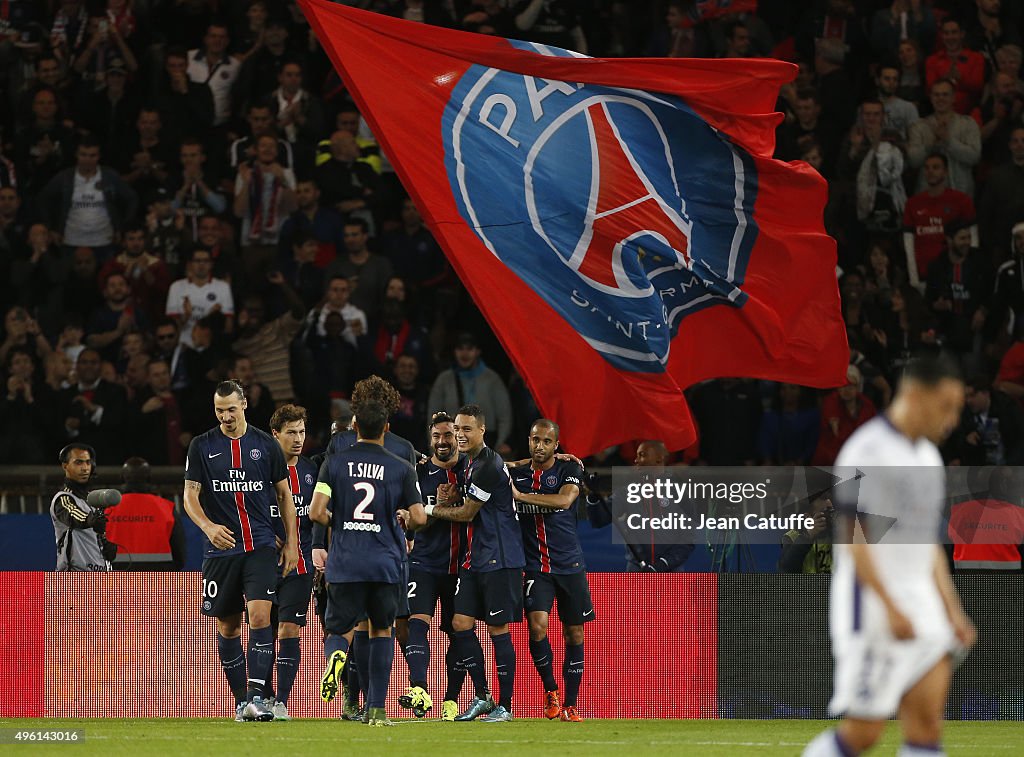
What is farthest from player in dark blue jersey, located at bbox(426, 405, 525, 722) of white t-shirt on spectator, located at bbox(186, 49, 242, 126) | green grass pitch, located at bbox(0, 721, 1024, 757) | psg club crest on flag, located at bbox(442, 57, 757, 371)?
white t-shirt on spectator, located at bbox(186, 49, 242, 126)

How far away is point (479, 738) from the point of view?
40.3 feet

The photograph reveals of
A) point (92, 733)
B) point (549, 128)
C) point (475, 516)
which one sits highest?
point (549, 128)

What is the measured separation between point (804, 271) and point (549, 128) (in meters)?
2.21

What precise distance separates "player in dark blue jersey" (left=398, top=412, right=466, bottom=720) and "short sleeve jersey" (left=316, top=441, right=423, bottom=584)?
168 cm

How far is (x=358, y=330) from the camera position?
18.9 m

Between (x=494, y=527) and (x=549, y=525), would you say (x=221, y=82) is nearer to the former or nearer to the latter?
(x=549, y=525)

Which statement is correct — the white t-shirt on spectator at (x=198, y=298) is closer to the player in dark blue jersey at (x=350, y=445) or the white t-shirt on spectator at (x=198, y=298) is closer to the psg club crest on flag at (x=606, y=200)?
the player in dark blue jersey at (x=350, y=445)

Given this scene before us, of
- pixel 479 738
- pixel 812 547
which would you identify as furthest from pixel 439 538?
pixel 812 547

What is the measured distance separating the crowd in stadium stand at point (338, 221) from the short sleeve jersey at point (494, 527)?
3443 mm

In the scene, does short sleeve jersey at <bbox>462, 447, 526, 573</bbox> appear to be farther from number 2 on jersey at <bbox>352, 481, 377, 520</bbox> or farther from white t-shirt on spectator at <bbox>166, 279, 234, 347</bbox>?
white t-shirt on spectator at <bbox>166, 279, 234, 347</bbox>

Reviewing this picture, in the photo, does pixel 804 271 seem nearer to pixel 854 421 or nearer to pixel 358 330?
pixel 854 421

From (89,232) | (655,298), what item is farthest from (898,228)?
(89,232)

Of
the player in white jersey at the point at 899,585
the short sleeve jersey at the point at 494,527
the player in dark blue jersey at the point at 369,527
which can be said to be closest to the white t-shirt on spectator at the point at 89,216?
the short sleeve jersey at the point at 494,527

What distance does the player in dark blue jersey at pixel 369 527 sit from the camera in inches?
482
